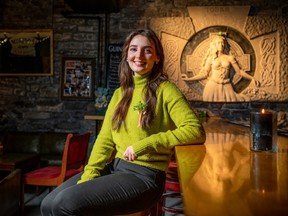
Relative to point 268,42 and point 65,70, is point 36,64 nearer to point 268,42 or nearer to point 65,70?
point 65,70

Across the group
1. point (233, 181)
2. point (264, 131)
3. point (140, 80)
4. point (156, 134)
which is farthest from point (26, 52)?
point (233, 181)

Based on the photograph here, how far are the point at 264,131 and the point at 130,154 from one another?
563 mm

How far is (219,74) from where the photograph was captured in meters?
4.52

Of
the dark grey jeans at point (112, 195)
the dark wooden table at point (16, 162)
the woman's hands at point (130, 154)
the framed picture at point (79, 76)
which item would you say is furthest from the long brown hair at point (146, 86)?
the framed picture at point (79, 76)

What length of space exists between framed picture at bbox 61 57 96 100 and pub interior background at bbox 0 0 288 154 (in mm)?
66

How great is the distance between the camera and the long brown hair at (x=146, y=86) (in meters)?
1.42

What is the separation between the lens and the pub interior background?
4734mm

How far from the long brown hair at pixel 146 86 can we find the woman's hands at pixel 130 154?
0.44 ft

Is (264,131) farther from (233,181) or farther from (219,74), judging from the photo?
(219,74)

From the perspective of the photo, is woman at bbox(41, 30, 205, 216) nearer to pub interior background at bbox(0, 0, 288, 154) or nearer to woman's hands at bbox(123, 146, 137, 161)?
woman's hands at bbox(123, 146, 137, 161)

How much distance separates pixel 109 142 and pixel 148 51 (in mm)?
520

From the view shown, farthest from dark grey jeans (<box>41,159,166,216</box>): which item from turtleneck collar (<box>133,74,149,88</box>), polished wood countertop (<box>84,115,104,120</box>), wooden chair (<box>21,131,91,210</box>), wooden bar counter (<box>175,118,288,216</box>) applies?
polished wood countertop (<box>84,115,104,120</box>)

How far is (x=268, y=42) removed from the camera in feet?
14.7

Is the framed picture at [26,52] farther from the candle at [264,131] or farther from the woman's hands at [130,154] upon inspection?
the candle at [264,131]
